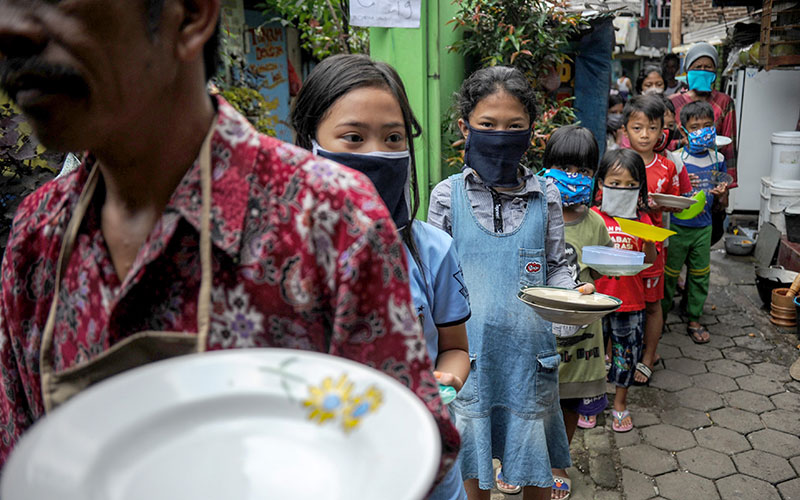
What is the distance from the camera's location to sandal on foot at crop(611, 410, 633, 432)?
3963 mm

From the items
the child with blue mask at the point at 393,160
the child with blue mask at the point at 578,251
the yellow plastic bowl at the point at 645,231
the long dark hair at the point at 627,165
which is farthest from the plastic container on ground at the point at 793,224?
the child with blue mask at the point at 393,160

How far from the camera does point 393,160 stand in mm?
1845

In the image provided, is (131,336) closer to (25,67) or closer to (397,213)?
(25,67)

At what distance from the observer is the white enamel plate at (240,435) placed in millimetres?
690

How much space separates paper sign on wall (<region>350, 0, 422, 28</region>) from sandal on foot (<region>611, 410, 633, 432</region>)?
2.82 m

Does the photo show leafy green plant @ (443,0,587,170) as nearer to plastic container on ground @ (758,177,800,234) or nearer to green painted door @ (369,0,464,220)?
green painted door @ (369,0,464,220)

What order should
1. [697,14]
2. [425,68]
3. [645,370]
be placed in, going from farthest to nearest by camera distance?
[697,14]
[425,68]
[645,370]

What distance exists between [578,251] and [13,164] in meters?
2.83

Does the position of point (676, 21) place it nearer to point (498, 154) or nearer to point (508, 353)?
point (498, 154)

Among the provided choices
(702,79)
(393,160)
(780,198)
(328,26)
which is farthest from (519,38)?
(780,198)

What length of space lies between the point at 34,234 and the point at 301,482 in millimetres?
629

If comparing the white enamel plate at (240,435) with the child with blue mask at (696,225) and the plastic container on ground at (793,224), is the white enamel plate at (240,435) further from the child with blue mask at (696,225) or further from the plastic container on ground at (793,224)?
the plastic container on ground at (793,224)

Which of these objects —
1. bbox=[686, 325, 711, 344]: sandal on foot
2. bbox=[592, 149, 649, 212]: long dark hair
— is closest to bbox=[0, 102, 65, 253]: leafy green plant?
bbox=[592, 149, 649, 212]: long dark hair

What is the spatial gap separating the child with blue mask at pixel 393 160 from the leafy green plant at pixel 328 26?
3283 mm
